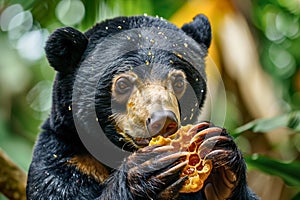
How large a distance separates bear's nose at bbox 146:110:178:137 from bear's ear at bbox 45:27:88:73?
58 cm

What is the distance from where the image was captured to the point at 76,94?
2.41 m

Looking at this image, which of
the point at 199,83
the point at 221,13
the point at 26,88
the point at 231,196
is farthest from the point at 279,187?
the point at 26,88

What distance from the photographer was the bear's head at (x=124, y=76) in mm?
2295

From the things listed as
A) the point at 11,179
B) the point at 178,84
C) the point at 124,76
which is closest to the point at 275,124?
the point at 178,84

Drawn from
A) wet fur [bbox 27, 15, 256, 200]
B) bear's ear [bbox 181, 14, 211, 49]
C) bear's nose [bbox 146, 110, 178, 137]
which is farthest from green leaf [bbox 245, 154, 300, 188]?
bear's nose [bbox 146, 110, 178, 137]

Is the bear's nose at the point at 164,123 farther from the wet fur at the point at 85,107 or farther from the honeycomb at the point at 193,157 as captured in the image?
the wet fur at the point at 85,107

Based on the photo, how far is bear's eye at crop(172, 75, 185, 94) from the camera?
2.35m

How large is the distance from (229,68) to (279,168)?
1481 millimetres

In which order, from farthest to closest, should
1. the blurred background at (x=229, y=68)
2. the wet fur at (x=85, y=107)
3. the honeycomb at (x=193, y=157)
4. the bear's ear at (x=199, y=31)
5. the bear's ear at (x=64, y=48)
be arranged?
1. the blurred background at (x=229, y=68)
2. the bear's ear at (x=199, y=31)
3. the bear's ear at (x=64, y=48)
4. the wet fur at (x=85, y=107)
5. the honeycomb at (x=193, y=157)

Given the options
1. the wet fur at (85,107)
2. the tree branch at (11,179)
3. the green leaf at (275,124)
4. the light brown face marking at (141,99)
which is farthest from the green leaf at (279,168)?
the tree branch at (11,179)

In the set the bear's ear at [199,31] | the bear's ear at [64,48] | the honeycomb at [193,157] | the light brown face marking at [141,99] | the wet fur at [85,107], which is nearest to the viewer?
the honeycomb at [193,157]

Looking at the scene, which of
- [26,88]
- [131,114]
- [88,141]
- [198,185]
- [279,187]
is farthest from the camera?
[26,88]

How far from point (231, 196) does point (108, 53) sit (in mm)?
769

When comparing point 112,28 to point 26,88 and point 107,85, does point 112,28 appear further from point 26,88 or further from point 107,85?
point 26,88
